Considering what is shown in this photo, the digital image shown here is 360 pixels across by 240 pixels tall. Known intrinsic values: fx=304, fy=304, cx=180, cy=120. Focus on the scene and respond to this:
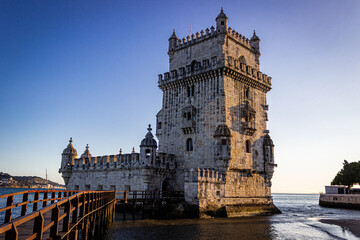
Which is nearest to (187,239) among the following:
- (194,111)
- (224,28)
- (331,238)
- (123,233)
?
(123,233)

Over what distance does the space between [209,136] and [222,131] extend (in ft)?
6.06

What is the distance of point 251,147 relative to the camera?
33938mm

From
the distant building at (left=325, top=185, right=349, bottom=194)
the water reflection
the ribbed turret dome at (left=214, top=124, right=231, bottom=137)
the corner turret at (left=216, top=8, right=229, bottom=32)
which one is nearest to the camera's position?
the water reflection

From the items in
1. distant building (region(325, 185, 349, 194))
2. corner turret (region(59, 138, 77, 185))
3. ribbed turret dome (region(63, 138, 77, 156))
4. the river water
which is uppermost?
ribbed turret dome (region(63, 138, 77, 156))

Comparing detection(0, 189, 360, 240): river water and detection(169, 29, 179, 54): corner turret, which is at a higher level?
detection(169, 29, 179, 54): corner turret

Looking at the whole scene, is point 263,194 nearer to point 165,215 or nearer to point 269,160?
point 269,160

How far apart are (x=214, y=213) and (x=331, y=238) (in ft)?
32.6

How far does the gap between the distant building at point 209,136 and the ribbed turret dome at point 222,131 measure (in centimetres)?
10

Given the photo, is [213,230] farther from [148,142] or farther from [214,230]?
[148,142]

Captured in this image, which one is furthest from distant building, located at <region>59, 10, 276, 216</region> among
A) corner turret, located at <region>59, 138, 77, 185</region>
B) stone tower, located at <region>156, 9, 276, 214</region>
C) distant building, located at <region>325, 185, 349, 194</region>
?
distant building, located at <region>325, 185, 349, 194</region>

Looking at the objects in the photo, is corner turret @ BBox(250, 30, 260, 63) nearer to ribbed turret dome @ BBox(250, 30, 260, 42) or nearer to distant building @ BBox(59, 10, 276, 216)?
ribbed turret dome @ BBox(250, 30, 260, 42)

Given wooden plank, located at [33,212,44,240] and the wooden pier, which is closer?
the wooden pier

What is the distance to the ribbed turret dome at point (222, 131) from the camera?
30.2 meters

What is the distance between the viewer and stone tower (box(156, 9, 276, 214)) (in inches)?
1195
